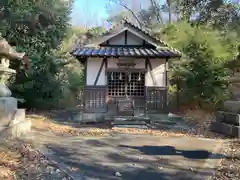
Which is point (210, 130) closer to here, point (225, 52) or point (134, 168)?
point (134, 168)

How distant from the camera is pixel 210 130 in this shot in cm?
1130

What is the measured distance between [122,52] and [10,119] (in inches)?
297

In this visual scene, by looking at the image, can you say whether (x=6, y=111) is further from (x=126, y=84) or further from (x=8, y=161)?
(x=126, y=84)

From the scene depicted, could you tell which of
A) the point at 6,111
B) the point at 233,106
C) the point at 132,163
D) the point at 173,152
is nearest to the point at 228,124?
Result: the point at 233,106

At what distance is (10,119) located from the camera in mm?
8750

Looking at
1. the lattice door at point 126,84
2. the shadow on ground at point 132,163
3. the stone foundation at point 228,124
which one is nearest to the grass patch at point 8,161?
the shadow on ground at point 132,163

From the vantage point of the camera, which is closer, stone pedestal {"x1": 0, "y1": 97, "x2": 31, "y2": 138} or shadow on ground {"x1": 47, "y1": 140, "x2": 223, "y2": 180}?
shadow on ground {"x1": 47, "y1": 140, "x2": 223, "y2": 180}

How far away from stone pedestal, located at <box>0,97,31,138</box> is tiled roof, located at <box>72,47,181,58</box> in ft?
19.3

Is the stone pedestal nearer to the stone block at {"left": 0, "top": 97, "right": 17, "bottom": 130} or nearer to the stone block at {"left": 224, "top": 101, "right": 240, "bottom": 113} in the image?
the stone block at {"left": 0, "top": 97, "right": 17, "bottom": 130}

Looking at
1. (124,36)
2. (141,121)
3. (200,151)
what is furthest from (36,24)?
(200,151)

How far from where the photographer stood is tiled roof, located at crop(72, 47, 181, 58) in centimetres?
1446

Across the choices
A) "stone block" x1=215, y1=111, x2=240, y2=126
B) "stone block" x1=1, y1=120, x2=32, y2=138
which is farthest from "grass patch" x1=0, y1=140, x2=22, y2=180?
"stone block" x1=215, y1=111, x2=240, y2=126

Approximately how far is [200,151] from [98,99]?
8.31 m

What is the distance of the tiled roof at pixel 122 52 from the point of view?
47.4 feet
